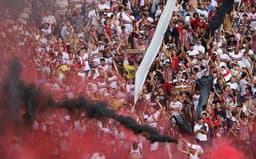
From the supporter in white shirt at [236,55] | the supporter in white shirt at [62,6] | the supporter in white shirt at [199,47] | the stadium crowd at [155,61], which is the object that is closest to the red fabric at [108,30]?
the stadium crowd at [155,61]

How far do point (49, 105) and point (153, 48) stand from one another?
13.3ft

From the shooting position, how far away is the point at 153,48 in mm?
17141

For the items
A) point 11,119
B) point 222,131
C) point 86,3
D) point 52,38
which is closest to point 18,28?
point 52,38

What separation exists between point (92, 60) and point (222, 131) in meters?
3.81

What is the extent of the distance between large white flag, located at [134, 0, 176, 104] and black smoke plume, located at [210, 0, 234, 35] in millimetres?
1746

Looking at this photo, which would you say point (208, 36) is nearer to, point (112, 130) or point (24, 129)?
point (112, 130)

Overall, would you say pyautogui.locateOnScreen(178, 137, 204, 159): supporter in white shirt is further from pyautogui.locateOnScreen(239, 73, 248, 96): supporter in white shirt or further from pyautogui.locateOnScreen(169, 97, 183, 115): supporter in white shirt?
pyautogui.locateOnScreen(239, 73, 248, 96): supporter in white shirt

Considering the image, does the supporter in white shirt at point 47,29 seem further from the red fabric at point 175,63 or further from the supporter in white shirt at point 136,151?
the supporter in white shirt at point 136,151

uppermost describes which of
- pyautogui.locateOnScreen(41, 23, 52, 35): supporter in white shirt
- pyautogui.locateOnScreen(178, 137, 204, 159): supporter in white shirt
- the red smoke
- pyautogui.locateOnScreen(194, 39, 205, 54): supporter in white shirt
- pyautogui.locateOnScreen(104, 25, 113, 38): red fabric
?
pyautogui.locateOnScreen(41, 23, 52, 35): supporter in white shirt

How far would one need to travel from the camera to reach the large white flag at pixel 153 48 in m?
16.4

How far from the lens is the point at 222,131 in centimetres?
1659

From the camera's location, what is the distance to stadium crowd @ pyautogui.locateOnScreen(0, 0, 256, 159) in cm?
1644

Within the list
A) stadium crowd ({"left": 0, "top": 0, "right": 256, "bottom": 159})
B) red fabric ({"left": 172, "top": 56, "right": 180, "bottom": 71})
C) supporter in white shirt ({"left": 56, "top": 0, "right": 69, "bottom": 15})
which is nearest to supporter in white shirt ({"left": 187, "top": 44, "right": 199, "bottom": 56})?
stadium crowd ({"left": 0, "top": 0, "right": 256, "bottom": 159})

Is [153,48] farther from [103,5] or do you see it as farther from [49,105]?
[49,105]
